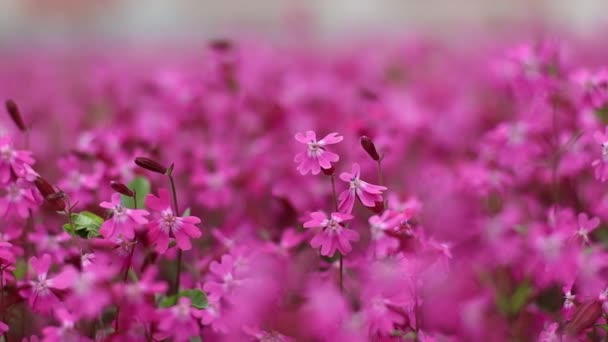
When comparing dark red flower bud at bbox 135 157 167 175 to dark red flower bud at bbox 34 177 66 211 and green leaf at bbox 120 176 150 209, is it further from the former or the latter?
green leaf at bbox 120 176 150 209

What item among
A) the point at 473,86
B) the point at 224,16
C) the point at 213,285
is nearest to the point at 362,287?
the point at 213,285

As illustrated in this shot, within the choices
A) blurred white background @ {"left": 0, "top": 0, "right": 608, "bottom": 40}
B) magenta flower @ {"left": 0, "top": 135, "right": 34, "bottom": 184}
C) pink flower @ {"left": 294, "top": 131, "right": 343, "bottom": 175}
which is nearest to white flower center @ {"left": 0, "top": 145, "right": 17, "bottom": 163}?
magenta flower @ {"left": 0, "top": 135, "right": 34, "bottom": 184}

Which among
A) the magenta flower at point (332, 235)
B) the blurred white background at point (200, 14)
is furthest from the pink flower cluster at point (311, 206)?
the blurred white background at point (200, 14)

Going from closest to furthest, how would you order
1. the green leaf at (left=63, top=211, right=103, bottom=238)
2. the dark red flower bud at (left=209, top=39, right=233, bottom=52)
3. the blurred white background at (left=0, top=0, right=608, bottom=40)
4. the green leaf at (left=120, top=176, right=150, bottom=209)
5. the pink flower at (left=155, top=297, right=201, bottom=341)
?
the pink flower at (left=155, top=297, right=201, bottom=341) → the green leaf at (left=63, top=211, right=103, bottom=238) → the green leaf at (left=120, top=176, right=150, bottom=209) → the dark red flower bud at (left=209, top=39, right=233, bottom=52) → the blurred white background at (left=0, top=0, right=608, bottom=40)

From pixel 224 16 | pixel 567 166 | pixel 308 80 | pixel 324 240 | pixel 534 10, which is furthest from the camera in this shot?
pixel 224 16

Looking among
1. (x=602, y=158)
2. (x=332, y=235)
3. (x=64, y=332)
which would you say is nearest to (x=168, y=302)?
(x=64, y=332)

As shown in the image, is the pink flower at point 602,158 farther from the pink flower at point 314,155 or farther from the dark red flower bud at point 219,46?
the dark red flower bud at point 219,46

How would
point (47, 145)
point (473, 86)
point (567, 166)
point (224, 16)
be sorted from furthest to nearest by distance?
point (224, 16) → point (473, 86) → point (47, 145) → point (567, 166)

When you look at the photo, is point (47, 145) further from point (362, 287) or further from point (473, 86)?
point (473, 86)
